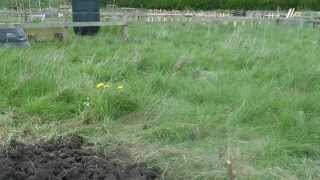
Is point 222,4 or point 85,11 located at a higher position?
point 85,11

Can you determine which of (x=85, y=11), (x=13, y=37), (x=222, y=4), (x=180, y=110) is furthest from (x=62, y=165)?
(x=222, y=4)

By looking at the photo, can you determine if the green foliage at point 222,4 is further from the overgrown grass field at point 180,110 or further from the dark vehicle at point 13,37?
the overgrown grass field at point 180,110

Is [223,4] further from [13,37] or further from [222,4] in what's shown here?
[13,37]

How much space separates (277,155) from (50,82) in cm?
248

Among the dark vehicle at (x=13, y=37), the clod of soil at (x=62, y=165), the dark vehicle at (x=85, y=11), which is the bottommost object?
the clod of soil at (x=62, y=165)

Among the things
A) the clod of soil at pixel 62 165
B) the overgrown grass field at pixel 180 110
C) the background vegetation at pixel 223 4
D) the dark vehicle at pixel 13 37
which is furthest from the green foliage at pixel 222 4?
the clod of soil at pixel 62 165

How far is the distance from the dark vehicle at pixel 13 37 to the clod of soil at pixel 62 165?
17.6 ft

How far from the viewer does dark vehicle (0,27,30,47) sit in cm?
882

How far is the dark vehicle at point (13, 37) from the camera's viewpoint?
28.9ft

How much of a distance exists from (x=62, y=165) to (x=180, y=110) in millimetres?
1554

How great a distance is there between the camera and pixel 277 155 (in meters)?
3.65

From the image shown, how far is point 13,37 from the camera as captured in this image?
9.01 m

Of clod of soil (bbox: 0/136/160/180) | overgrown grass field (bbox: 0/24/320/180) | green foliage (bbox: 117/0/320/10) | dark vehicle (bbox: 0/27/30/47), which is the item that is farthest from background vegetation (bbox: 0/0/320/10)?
clod of soil (bbox: 0/136/160/180)

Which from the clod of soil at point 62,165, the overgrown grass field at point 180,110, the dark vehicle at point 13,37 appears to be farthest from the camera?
the dark vehicle at point 13,37
